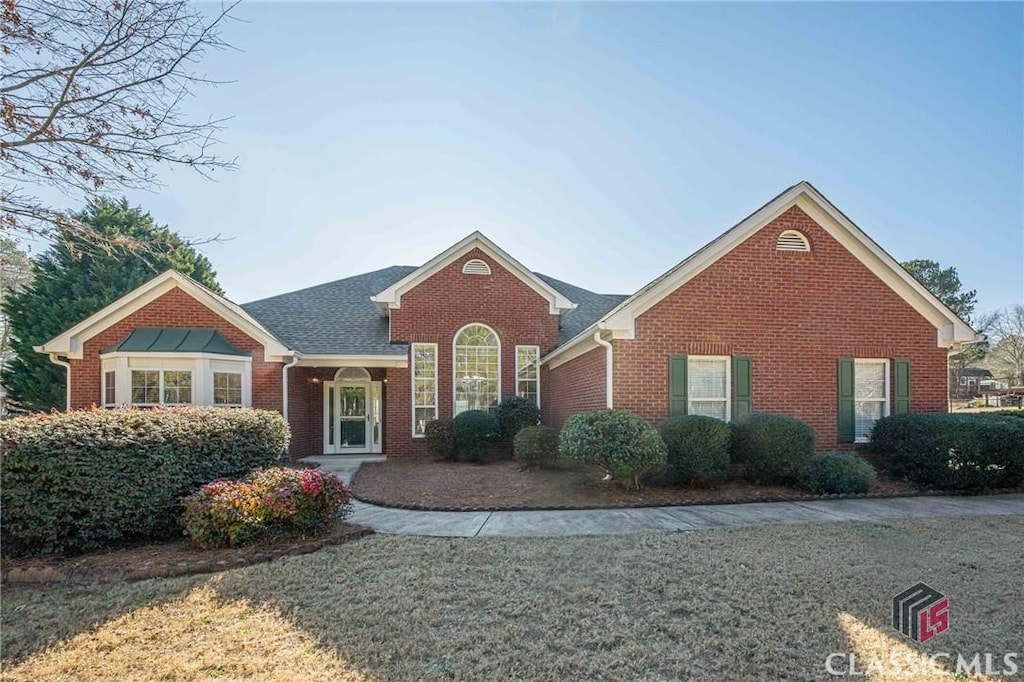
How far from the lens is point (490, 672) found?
343cm

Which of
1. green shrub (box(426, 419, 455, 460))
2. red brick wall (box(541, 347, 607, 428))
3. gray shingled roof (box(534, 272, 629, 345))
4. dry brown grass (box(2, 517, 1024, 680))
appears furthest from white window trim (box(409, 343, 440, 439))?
dry brown grass (box(2, 517, 1024, 680))

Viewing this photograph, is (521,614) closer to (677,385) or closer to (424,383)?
(677,385)

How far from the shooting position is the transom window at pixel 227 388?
41.6ft

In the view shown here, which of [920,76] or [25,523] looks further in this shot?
[920,76]

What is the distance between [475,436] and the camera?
13.7m

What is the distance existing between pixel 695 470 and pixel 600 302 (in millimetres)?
11447

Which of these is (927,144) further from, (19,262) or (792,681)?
(19,262)

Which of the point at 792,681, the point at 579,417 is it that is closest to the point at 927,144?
the point at 579,417

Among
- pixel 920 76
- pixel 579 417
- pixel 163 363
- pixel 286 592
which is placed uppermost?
pixel 920 76

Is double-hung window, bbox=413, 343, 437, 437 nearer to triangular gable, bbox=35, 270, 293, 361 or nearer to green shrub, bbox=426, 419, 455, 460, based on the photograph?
green shrub, bbox=426, 419, 455, 460

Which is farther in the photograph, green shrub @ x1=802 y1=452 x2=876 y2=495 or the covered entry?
the covered entry

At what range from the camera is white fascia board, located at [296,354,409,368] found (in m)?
14.1

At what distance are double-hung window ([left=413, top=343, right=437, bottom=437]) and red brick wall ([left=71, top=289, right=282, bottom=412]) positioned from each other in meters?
3.63

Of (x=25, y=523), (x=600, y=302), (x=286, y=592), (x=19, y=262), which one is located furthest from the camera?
(x=600, y=302)
